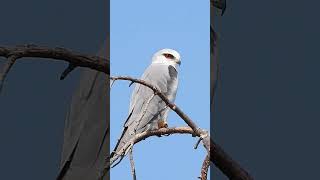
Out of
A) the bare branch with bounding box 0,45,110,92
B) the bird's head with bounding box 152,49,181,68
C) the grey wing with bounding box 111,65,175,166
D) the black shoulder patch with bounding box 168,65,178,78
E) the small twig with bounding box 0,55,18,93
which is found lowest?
the small twig with bounding box 0,55,18,93

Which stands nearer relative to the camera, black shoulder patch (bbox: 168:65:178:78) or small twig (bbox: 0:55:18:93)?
small twig (bbox: 0:55:18:93)

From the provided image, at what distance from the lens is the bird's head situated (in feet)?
11.7

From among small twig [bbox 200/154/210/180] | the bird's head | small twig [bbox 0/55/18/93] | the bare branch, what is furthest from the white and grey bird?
small twig [bbox 200/154/210/180]

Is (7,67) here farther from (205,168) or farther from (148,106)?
(148,106)

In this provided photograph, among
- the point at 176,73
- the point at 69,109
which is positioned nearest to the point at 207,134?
the point at 69,109

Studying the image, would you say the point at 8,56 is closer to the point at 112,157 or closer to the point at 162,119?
the point at 112,157

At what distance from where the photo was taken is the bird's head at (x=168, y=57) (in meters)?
3.56

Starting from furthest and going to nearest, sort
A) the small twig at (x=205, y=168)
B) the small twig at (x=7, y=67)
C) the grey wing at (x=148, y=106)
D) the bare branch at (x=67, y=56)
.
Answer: the grey wing at (x=148, y=106)
the bare branch at (x=67, y=56)
the small twig at (x=7, y=67)
the small twig at (x=205, y=168)

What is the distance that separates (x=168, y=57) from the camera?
3584 mm

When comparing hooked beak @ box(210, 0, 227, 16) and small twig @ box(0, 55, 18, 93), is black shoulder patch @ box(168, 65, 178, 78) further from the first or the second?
small twig @ box(0, 55, 18, 93)

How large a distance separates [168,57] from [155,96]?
1.49ft

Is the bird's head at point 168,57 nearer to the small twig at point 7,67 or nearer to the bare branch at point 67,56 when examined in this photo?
the bare branch at point 67,56

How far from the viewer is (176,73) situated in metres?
3.48

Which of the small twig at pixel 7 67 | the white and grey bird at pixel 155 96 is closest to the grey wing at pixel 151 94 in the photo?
the white and grey bird at pixel 155 96
